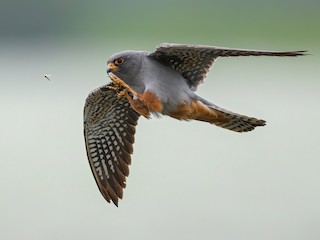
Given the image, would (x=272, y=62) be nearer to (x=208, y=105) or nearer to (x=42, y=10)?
(x=42, y=10)

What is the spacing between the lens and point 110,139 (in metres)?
8.24

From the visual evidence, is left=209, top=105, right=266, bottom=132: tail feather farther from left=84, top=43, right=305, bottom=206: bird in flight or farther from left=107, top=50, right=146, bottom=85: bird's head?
left=107, top=50, right=146, bottom=85: bird's head

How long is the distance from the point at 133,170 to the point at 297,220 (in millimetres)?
2648

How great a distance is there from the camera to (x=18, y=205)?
1340cm

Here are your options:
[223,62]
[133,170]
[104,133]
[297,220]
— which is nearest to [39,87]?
[223,62]

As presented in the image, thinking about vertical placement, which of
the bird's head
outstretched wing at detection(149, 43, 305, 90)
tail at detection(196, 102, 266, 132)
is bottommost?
tail at detection(196, 102, 266, 132)

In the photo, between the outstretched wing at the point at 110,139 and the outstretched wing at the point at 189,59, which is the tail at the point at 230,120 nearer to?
the outstretched wing at the point at 189,59

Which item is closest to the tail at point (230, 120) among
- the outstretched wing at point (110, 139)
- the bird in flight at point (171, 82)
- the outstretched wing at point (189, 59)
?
the bird in flight at point (171, 82)

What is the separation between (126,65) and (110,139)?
146 centimetres

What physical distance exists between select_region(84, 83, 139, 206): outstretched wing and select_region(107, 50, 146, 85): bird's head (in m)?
1.02

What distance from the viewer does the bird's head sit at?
22.6 ft

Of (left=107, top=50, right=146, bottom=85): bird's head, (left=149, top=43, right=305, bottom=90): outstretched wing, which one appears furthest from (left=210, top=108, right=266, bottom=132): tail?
(left=107, top=50, right=146, bottom=85): bird's head

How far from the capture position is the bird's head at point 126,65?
6.88 meters

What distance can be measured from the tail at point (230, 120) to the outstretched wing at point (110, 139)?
122cm
